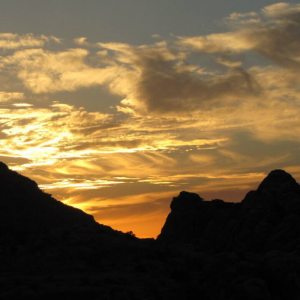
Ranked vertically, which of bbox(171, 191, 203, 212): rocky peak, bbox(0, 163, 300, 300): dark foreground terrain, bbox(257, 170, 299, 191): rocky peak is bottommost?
bbox(0, 163, 300, 300): dark foreground terrain

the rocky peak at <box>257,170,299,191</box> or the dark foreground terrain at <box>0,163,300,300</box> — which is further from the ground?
the rocky peak at <box>257,170,299,191</box>

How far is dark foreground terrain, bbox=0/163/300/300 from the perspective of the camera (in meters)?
79.2

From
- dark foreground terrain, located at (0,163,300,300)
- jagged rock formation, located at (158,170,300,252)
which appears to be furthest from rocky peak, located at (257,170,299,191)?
dark foreground terrain, located at (0,163,300,300)

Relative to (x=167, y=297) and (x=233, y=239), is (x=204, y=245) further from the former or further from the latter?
(x=167, y=297)

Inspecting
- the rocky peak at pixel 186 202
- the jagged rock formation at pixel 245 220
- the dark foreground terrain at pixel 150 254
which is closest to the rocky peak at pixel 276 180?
the jagged rock formation at pixel 245 220

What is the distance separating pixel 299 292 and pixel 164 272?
2489cm

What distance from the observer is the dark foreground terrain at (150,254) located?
79188mm

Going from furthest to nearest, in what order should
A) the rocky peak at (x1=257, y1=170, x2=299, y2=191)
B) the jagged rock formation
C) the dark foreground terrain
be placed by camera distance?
the rocky peak at (x1=257, y1=170, x2=299, y2=191) < the jagged rock formation < the dark foreground terrain

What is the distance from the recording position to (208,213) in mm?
137125

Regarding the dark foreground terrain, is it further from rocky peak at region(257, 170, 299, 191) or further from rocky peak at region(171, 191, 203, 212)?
rocky peak at region(171, 191, 203, 212)

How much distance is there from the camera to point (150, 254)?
321 ft

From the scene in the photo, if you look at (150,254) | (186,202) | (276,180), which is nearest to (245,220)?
(276,180)

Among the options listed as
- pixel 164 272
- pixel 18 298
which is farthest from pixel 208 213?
pixel 18 298

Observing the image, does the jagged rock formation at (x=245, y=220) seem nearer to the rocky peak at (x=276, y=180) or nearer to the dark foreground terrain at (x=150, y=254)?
the rocky peak at (x=276, y=180)
